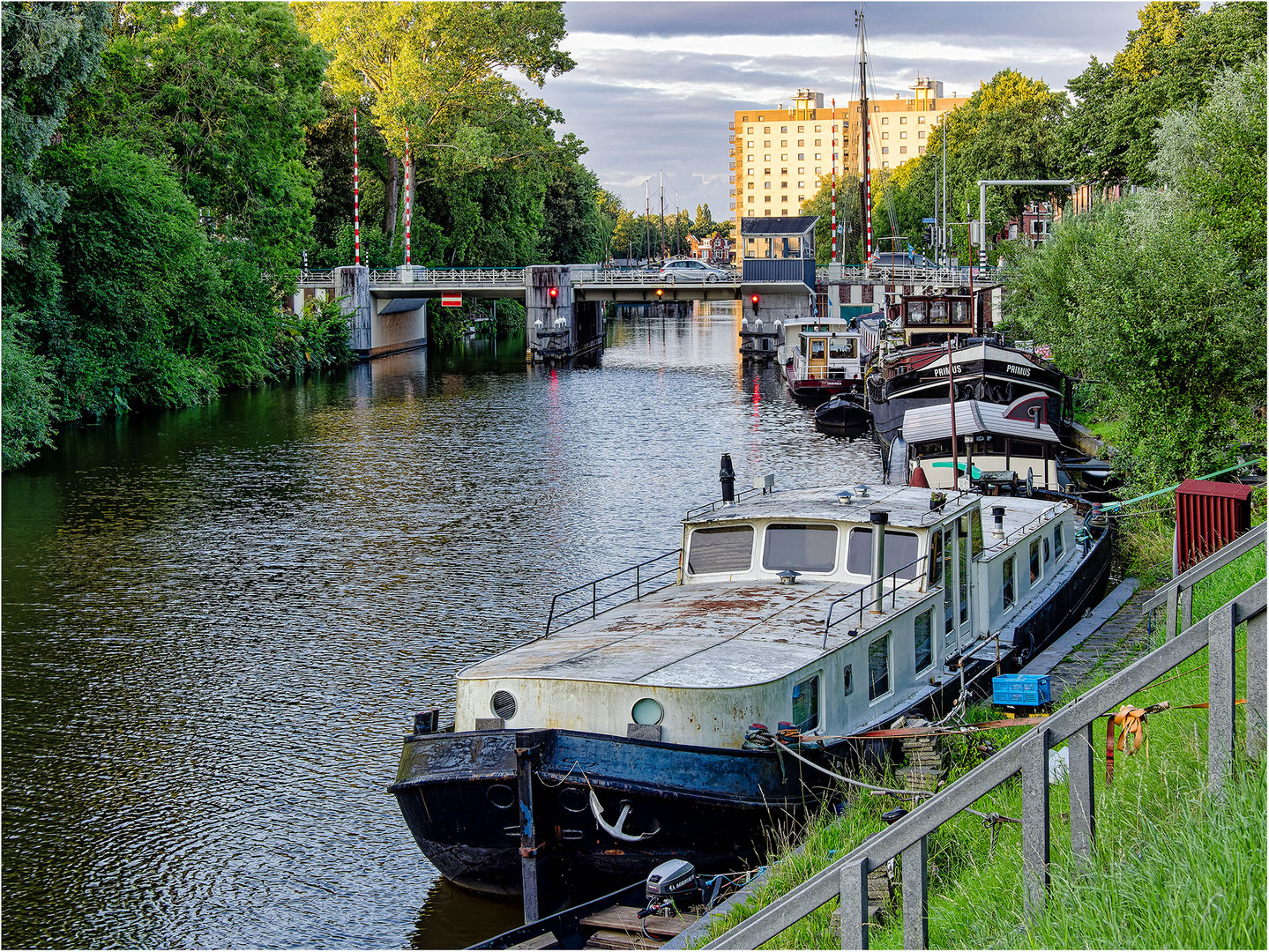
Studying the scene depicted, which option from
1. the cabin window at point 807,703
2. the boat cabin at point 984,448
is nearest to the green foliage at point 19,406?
the boat cabin at point 984,448

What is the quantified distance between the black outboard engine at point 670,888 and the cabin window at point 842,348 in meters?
49.9

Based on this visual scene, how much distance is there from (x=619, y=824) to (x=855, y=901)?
545 centimetres

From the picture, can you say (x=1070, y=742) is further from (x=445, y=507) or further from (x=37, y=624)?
(x=445, y=507)

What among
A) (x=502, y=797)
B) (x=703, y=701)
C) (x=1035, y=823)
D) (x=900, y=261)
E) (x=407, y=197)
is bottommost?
(x=502, y=797)

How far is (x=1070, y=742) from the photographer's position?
26.0 ft

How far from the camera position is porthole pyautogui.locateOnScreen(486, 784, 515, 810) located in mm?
12539

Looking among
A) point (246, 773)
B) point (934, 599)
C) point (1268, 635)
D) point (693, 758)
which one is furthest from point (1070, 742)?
point (246, 773)

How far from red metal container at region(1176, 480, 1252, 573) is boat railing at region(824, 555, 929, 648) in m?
8.28

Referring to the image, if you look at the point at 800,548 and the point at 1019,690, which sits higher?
the point at 800,548

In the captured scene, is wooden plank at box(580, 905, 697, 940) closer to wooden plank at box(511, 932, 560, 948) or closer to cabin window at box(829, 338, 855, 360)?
wooden plank at box(511, 932, 560, 948)

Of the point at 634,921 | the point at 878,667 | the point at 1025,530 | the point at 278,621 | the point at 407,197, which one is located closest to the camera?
the point at 634,921

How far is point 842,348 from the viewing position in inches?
2400

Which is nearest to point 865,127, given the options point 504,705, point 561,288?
point 561,288

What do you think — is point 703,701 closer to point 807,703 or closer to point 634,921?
point 807,703
